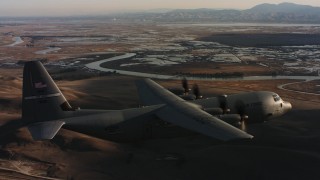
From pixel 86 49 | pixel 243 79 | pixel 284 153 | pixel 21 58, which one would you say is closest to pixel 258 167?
pixel 284 153

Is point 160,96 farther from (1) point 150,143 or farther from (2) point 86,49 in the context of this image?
(2) point 86,49

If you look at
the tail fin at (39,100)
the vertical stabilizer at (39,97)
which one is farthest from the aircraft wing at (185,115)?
the vertical stabilizer at (39,97)

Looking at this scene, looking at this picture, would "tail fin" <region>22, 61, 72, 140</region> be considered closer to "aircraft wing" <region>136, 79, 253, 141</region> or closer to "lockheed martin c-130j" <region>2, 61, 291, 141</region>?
"lockheed martin c-130j" <region>2, 61, 291, 141</region>

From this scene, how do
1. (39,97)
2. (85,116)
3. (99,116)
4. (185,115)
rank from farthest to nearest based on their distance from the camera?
(99,116) < (85,116) < (39,97) < (185,115)

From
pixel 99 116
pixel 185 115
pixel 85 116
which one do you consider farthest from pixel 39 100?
pixel 185 115

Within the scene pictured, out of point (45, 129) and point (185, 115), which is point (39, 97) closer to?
point (45, 129)

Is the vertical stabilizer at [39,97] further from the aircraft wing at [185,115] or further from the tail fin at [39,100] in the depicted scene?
the aircraft wing at [185,115]

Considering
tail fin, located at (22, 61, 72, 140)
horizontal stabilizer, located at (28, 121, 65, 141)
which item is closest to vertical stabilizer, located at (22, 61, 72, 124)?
tail fin, located at (22, 61, 72, 140)
